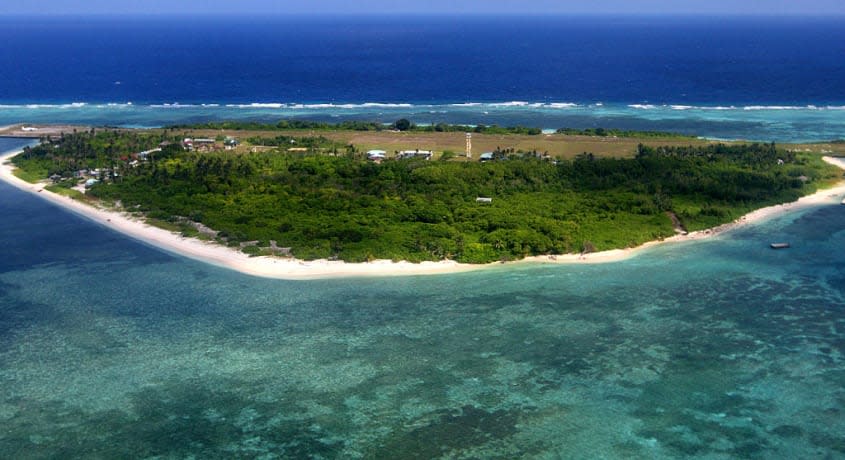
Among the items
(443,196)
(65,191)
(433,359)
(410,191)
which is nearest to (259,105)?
(65,191)

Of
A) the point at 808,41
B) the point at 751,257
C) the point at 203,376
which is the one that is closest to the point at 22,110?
the point at 203,376

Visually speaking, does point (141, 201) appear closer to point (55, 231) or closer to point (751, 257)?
point (55, 231)

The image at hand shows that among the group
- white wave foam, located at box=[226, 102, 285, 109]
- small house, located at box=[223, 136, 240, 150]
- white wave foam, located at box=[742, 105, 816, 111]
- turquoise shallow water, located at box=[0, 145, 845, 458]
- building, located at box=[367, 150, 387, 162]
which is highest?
white wave foam, located at box=[226, 102, 285, 109]

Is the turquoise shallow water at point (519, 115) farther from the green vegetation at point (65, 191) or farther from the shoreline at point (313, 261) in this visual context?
the shoreline at point (313, 261)

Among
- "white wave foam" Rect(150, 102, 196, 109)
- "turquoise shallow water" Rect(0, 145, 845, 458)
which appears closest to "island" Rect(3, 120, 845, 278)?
"turquoise shallow water" Rect(0, 145, 845, 458)

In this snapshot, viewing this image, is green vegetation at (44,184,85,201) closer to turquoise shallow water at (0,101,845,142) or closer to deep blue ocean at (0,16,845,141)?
turquoise shallow water at (0,101,845,142)

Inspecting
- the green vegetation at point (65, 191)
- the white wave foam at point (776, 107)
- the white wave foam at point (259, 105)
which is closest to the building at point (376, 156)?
the green vegetation at point (65, 191)
